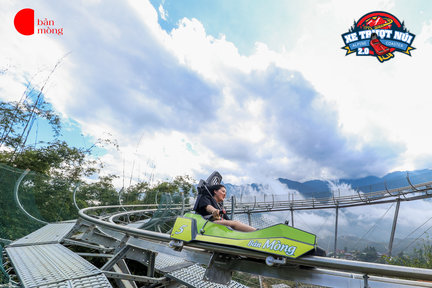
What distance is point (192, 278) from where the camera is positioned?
3.21 meters

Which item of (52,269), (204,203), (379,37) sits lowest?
(52,269)

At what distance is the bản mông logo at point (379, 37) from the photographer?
345 inches

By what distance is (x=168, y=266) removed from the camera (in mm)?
3660

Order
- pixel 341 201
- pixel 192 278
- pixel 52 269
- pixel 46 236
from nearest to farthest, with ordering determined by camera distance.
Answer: pixel 52 269 < pixel 192 278 < pixel 46 236 < pixel 341 201

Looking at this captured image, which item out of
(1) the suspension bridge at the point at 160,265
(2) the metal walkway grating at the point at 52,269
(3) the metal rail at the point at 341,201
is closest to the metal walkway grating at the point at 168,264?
(1) the suspension bridge at the point at 160,265

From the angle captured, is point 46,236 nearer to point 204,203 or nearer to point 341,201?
point 204,203

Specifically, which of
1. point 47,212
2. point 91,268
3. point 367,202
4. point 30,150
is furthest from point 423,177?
point 30,150

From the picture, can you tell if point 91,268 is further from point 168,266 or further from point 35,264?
point 168,266

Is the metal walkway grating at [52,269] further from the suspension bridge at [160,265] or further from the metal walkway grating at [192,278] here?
the metal walkway grating at [192,278]

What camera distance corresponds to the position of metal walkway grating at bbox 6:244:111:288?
7.88ft

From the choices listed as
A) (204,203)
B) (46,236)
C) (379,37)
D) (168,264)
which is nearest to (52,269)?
(168,264)

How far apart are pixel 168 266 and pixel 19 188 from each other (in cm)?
368

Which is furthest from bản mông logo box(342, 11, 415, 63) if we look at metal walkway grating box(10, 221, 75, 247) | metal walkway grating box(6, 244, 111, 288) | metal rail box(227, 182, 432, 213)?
metal walkway grating box(10, 221, 75, 247)

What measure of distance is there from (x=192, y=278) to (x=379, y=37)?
1044 cm
